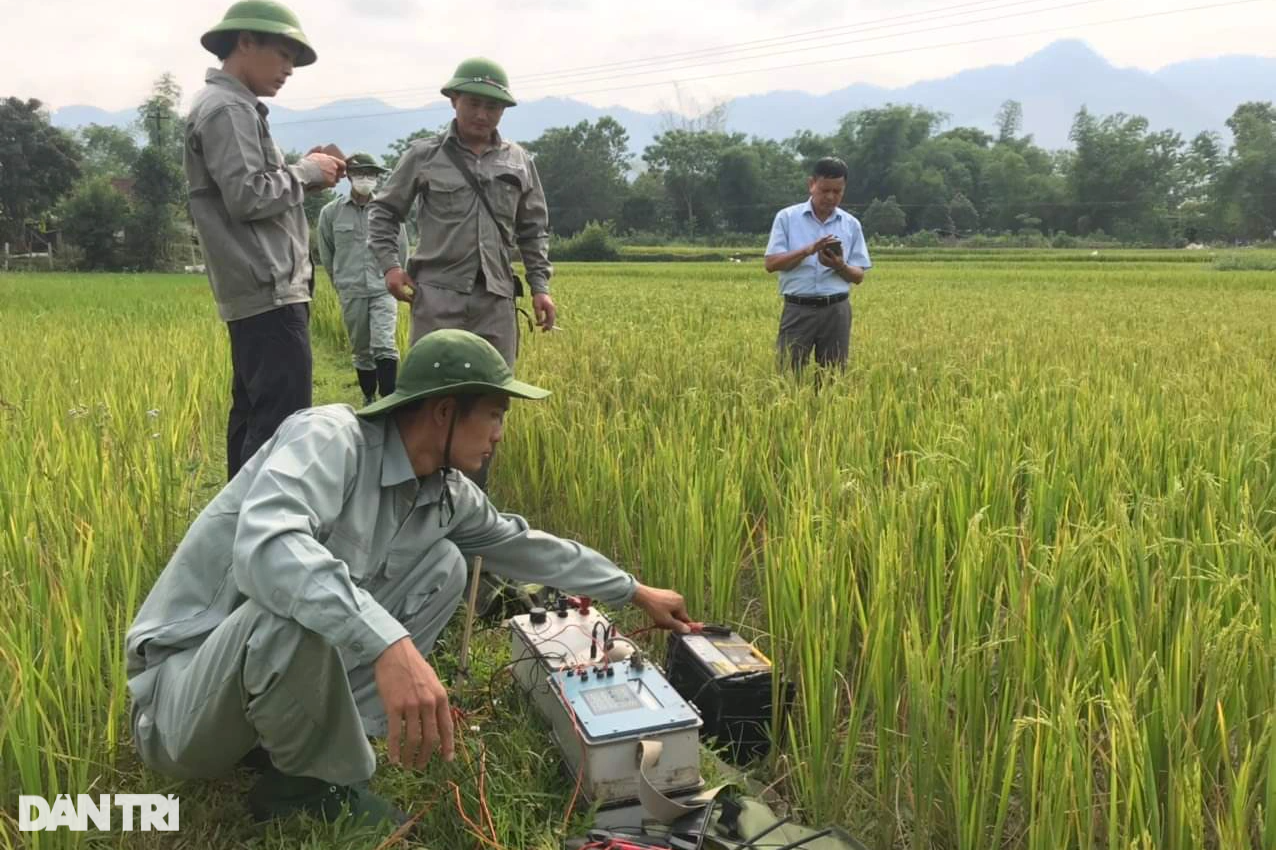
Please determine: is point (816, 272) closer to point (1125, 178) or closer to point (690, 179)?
point (690, 179)

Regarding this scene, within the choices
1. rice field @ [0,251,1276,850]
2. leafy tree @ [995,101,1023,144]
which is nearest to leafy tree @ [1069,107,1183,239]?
leafy tree @ [995,101,1023,144]

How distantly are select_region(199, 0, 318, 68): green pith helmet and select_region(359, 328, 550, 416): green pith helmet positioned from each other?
1.68m

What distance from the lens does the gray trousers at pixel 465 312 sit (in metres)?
3.63

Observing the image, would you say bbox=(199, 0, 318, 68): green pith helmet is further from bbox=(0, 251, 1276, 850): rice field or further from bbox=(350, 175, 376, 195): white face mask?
bbox=(350, 175, 376, 195): white face mask

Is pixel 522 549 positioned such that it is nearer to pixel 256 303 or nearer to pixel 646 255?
pixel 256 303

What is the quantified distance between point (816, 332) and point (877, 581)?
312 centimetres

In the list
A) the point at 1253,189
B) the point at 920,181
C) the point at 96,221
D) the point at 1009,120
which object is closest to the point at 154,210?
the point at 96,221

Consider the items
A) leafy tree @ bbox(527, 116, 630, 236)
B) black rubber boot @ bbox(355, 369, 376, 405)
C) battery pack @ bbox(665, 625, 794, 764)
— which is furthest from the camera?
leafy tree @ bbox(527, 116, 630, 236)

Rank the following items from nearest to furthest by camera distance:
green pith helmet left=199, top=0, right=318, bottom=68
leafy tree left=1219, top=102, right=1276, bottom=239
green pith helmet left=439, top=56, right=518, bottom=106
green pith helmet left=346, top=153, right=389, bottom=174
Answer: green pith helmet left=199, top=0, right=318, bottom=68 → green pith helmet left=439, top=56, right=518, bottom=106 → green pith helmet left=346, top=153, right=389, bottom=174 → leafy tree left=1219, top=102, right=1276, bottom=239

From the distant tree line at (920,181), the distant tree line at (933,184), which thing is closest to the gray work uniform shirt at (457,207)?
the distant tree line at (920,181)

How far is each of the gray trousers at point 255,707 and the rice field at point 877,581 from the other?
0.15 meters

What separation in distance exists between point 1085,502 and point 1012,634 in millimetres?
1043

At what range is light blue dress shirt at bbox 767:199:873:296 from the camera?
4891 mm

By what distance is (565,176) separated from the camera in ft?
199
